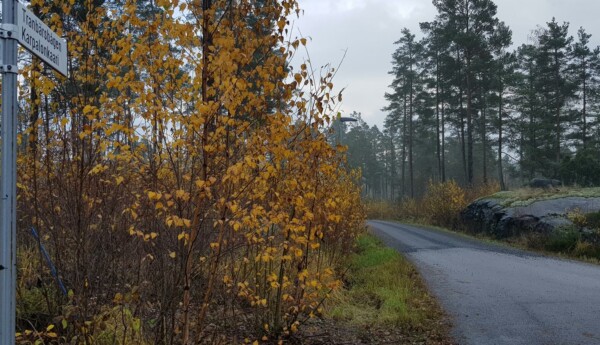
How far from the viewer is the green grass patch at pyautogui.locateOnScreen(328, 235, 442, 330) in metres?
6.03

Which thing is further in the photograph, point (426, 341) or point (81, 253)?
point (426, 341)

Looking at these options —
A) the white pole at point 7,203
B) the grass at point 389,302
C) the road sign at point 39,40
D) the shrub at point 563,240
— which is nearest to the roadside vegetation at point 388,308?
the grass at point 389,302

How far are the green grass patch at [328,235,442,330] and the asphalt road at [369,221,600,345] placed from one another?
0.31m

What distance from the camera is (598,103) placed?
3388 cm

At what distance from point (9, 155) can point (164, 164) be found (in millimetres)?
Answer: 1795

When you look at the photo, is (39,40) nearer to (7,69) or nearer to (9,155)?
(7,69)

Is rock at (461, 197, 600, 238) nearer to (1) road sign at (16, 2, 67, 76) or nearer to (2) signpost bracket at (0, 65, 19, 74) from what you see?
(1) road sign at (16, 2, 67, 76)

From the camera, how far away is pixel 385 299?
22.9 ft

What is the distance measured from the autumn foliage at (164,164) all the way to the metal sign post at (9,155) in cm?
96

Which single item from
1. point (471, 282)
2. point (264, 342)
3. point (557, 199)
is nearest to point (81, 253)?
point (264, 342)

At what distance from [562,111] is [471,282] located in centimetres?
2872

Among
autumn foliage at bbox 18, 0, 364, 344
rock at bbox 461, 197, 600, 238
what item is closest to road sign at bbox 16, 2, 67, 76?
autumn foliage at bbox 18, 0, 364, 344

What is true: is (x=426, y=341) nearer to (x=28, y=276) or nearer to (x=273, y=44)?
(x=273, y=44)

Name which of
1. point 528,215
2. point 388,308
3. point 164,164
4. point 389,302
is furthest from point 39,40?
point 528,215
